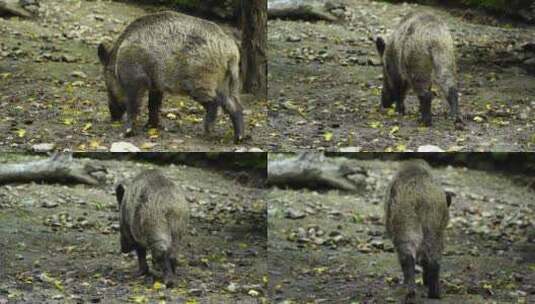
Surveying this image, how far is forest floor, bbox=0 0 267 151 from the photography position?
999 centimetres

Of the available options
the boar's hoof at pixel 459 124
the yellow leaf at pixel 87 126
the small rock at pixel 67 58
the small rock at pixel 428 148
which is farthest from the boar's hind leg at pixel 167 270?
the boar's hoof at pixel 459 124

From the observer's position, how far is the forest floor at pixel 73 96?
9992mm

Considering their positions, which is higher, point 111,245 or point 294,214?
point 294,214

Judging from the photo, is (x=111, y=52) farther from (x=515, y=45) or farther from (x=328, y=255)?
(x=515, y=45)

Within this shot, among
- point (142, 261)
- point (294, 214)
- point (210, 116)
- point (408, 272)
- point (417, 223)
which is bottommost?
point (142, 261)

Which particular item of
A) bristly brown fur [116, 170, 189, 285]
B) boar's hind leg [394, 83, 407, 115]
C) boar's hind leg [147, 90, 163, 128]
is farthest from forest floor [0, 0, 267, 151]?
boar's hind leg [394, 83, 407, 115]

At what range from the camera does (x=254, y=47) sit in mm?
11180

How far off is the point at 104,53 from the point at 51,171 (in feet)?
4.45

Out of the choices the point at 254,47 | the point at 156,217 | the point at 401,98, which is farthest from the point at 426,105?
the point at 156,217

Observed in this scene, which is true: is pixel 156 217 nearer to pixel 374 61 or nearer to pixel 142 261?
pixel 142 261

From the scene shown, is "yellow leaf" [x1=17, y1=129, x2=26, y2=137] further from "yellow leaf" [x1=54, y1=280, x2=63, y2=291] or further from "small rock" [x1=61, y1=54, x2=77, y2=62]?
"yellow leaf" [x1=54, y1=280, x2=63, y2=291]

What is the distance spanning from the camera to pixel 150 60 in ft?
32.0

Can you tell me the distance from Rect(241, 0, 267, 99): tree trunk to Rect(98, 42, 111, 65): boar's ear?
142 cm

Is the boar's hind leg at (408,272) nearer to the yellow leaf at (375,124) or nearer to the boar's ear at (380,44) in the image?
the yellow leaf at (375,124)
